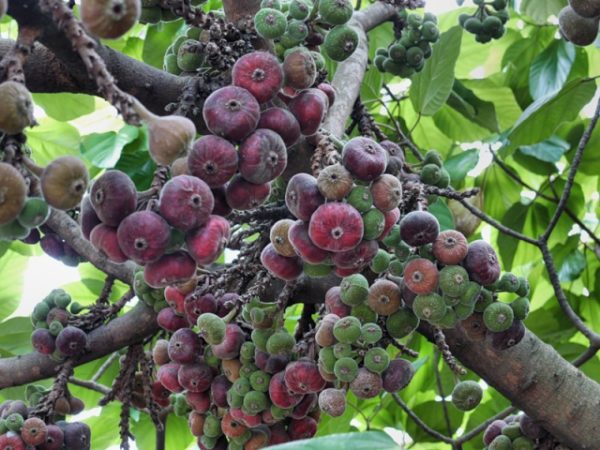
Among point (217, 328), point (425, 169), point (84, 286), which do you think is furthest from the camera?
point (84, 286)

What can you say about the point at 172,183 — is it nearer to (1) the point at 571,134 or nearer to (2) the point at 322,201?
(2) the point at 322,201

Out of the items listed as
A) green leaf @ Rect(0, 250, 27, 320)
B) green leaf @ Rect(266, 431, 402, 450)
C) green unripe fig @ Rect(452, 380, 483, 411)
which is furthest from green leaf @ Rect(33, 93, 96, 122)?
green leaf @ Rect(266, 431, 402, 450)

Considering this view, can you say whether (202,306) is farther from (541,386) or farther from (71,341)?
(541,386)

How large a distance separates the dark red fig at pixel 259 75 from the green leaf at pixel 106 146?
1.18m

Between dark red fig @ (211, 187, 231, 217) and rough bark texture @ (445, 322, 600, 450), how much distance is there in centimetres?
66

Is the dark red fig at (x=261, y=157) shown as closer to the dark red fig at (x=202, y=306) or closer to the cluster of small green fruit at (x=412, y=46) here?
the dark red fig at (x=202, y=306)

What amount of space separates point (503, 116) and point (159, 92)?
2.04 metres

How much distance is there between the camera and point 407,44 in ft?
7.76

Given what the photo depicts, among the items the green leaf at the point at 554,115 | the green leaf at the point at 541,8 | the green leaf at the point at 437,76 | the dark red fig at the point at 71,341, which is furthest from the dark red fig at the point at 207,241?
the green leaf at the point at 541,8

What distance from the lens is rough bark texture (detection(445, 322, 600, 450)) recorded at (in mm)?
1556

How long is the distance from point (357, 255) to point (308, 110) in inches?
9.1

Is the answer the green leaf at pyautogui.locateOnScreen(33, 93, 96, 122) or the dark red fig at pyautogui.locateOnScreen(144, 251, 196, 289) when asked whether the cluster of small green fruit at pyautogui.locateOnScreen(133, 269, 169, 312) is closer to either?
the dark red fig at pyautogui.locateOnScreen(144, 251, 196, 289)

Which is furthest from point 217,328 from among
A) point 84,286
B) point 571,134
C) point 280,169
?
point 571,134

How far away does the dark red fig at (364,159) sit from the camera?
112 cm
